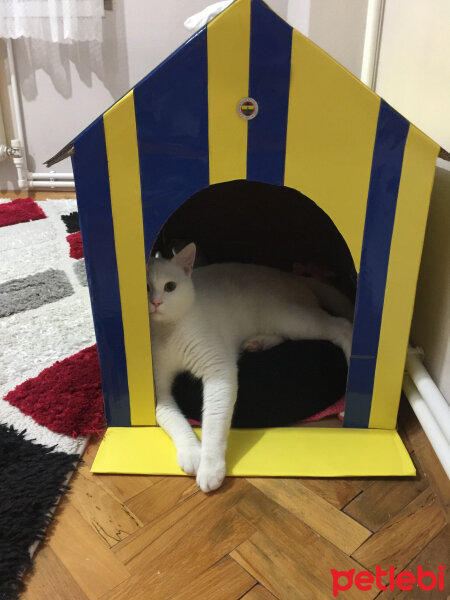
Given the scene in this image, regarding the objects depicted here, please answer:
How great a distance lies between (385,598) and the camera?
71 cm

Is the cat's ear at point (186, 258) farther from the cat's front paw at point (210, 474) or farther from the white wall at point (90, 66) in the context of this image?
the white wall at point (90, 66)

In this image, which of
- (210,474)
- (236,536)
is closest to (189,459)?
(210,474)

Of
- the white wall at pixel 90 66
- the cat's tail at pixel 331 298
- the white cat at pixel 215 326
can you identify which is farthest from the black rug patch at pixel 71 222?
the cat's tail at pixel 331 298

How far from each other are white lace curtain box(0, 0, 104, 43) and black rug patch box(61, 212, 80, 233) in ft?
2.70

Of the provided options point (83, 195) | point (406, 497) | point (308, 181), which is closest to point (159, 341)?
point (83, 195)

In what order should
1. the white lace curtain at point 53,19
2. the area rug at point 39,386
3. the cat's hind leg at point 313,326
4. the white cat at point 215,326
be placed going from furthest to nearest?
the white lace curtain at point 53,19 → the cat's hind leg at point 313,326 → the white cat at point 215,326 → the area rug at point 39,386

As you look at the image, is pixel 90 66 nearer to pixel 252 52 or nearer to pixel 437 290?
pixel 252 52

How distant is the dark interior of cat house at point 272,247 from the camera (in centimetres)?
116

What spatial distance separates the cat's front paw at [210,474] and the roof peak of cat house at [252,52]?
0.64 m

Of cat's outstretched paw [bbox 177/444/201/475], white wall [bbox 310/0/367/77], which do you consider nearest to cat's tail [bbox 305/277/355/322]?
cat's outstretched paw [bbox 177/444/201/475]

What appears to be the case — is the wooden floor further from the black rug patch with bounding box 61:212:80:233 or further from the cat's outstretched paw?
the black rug patch with bounding box 61:212:80:233

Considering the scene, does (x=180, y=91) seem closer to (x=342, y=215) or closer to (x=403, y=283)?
(x=342, y=215)

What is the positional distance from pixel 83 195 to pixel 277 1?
5.90 ft

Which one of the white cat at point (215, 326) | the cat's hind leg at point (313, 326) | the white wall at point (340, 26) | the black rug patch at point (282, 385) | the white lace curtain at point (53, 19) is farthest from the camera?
the white lace curtain at point (53, 19)
